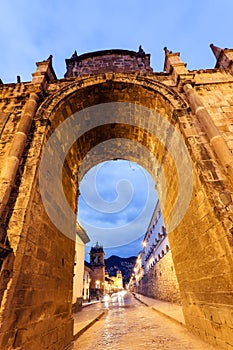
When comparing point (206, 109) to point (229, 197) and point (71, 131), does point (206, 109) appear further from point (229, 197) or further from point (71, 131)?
point (71, 131)

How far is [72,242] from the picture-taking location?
626cm

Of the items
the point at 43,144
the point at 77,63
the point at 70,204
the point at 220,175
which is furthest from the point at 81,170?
the point at 220,175

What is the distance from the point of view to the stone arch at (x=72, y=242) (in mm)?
3238

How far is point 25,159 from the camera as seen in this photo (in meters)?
4.28

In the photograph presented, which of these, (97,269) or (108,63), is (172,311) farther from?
(97,269)

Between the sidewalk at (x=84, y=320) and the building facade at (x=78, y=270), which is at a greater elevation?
the building facade at (x=78, y=270)

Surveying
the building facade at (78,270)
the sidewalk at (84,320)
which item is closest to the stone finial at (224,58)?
the sidewalk at (84,320)

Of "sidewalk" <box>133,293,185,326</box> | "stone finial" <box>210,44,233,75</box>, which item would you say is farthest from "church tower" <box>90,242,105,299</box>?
"stone finial" <box>210,44,233,75</box>

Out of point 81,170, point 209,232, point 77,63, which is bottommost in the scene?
point 209,232

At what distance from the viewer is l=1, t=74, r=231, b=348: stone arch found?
3.24 m

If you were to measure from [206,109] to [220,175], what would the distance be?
2237 millimetres

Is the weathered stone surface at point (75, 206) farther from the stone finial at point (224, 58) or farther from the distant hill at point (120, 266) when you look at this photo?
the distant hill at point (120, 266)

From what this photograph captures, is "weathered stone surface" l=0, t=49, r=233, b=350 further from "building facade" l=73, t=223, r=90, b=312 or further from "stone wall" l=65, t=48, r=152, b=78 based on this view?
"building facade" l=73, t=223, r=90, b=312

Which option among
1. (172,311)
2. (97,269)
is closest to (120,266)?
(97,269)
